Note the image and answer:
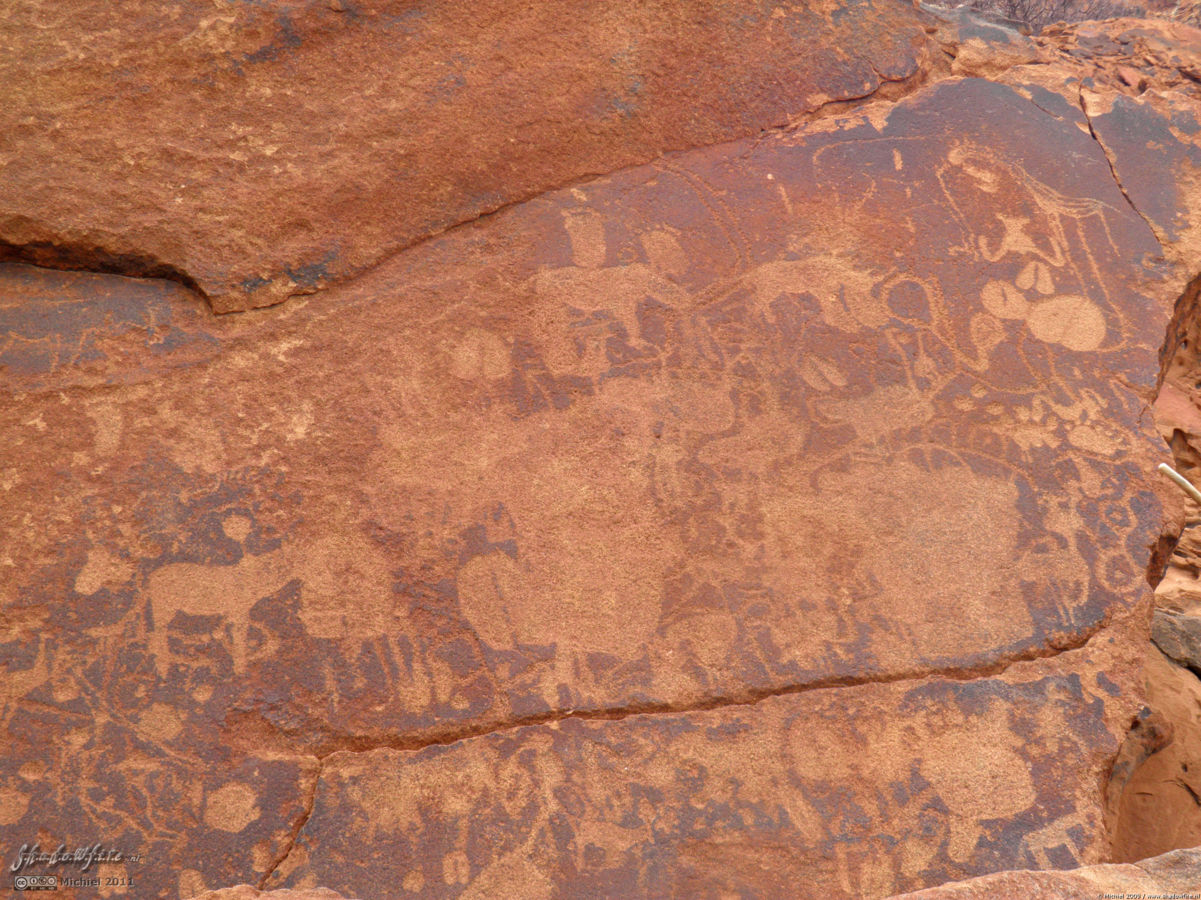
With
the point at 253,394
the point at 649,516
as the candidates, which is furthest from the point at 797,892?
the point at 253,394

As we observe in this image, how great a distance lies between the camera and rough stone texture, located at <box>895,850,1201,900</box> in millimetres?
1173

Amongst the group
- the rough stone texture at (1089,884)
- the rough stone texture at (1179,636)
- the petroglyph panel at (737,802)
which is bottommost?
the rough stone texture at (1179,636)

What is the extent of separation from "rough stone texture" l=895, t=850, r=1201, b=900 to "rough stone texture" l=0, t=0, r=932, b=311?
1.49 metres

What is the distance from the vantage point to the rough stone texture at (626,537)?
5.36 feet

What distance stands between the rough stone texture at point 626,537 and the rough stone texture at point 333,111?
0.07 metres

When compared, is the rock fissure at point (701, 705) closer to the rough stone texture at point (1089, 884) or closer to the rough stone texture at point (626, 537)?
the rough stone texture at point (626, 537)

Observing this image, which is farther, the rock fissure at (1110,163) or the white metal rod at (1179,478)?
the rock fissure at (1110,163)

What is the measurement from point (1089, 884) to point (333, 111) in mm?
1838

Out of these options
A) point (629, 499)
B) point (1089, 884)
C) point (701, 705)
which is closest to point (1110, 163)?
point (629, 499)

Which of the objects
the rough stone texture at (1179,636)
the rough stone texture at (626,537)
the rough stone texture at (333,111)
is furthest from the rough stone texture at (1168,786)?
the rough stone texture at (333,111)

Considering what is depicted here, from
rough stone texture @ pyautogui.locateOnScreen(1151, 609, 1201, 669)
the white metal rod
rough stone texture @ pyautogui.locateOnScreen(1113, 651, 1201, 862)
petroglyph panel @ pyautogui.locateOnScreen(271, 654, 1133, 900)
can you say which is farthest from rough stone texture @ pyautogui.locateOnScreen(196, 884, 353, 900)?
rough stone texture @ pyautogui.locateOnScreen(1151, 609, 1201, 669)

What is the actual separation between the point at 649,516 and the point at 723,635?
250 millimetres

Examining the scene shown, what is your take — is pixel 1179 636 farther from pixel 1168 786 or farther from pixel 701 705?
pixel 701 705

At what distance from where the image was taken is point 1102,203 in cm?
216
